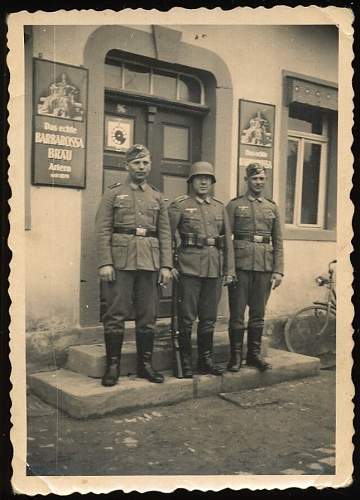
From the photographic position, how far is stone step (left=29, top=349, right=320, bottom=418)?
3.81 m

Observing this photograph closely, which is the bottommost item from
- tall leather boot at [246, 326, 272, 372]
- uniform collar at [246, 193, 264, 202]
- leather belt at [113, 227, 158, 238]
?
tall leather boot at [246, 326, 272, 372]

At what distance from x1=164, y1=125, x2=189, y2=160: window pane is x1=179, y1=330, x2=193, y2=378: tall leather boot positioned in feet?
5.85

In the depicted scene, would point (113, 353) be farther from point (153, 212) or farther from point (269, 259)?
point (269, 259)

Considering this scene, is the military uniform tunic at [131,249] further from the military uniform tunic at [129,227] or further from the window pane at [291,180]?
the window pane at [291,180]

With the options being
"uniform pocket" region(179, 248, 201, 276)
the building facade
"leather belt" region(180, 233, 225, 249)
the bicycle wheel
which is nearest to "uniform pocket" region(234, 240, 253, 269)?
"leather belt" region(180, 233, 225, 249)

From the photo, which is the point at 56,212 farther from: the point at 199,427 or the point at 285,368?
the point at 285,368

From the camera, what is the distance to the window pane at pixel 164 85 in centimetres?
496

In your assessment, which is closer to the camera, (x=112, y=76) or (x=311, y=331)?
(x=112, y=76)

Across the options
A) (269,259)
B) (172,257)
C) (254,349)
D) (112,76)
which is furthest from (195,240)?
(112,76)

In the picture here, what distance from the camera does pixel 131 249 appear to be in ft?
13.4

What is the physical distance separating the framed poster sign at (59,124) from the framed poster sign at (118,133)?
433 mm

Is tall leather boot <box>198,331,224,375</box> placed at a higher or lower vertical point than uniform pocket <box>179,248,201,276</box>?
lower

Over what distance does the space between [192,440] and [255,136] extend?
306 cm

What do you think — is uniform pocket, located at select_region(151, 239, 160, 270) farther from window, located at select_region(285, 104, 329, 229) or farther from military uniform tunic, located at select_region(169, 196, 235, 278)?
window, located at select_region(285, 104, 329, 229)
